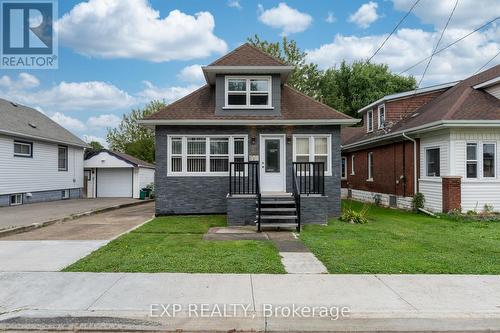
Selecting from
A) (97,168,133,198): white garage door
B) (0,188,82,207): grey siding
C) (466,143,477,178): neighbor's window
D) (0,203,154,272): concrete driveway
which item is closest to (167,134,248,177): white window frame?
(0,203,154,272): concrete driveway

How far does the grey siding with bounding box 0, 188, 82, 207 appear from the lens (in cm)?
1653

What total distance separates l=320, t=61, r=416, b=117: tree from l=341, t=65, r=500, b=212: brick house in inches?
660

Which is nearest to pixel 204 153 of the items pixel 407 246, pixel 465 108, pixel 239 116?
pixel 239 116

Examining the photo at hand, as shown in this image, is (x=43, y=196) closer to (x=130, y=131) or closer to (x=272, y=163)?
(x=272, y=163)

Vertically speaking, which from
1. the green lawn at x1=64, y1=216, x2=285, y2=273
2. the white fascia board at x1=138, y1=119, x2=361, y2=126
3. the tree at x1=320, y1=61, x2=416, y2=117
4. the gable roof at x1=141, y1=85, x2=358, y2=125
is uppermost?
the tree at x1=320, y1=61, x2=416, y2=117

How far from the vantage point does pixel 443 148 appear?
12797 millimetres

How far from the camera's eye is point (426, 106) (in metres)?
16.8

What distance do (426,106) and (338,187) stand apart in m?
7.16

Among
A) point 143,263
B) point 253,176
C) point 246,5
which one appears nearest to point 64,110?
point 246,5

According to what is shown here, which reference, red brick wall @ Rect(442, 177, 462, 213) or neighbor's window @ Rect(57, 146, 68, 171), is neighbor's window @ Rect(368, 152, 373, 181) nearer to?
red brick wall @ Rect(442, 177, 462, 213)

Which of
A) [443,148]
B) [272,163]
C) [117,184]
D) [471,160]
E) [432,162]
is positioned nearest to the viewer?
[471,160]

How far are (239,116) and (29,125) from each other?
1267cm

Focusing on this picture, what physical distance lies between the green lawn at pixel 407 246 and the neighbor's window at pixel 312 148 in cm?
242

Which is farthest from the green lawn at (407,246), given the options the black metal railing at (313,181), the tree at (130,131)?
A: the tree at (130,131)
